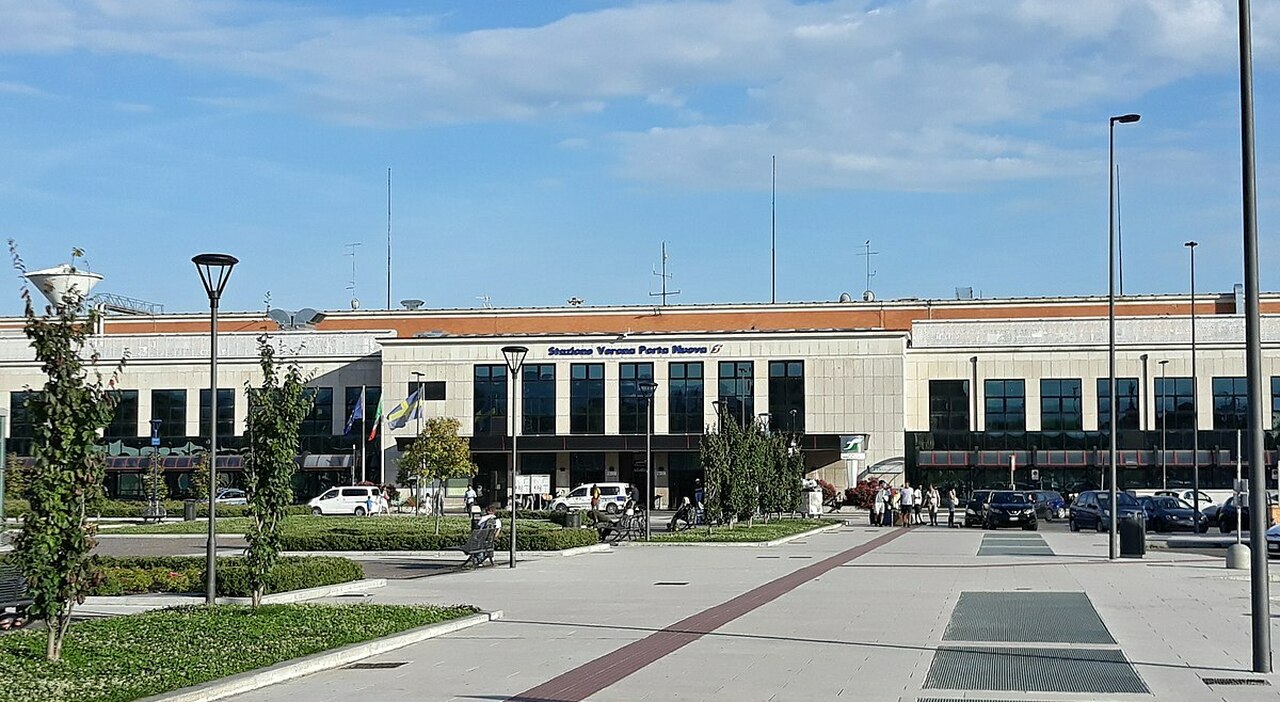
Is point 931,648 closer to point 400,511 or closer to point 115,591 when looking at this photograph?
point 115,591

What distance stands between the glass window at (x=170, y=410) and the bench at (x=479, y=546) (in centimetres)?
5817

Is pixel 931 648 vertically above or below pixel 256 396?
below

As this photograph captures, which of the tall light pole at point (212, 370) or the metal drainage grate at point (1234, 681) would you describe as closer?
the metal drainage grate at point (1234, 681)

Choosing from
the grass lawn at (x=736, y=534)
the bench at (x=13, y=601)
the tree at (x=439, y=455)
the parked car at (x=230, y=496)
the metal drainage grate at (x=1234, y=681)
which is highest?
the tree at (x=439, y=455)

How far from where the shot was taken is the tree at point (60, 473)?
12523mm

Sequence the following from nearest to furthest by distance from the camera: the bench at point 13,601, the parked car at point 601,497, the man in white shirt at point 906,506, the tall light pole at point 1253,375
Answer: the tall light pole at point 1253,375
the bench at point 13,601
the man in white shirt at point 906,506
the parked car at point 601,497

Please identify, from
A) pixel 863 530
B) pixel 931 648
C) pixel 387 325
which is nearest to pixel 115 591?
pixel 931 648

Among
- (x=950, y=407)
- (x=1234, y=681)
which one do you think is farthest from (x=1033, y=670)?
(x=950, y=407)

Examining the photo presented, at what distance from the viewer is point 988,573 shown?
28234mm

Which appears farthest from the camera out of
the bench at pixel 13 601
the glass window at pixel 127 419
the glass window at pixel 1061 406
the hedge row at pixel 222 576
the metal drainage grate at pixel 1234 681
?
the glass window at pixel 127 419

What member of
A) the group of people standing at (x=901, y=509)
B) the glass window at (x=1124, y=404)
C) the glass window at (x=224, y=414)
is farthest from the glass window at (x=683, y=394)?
the glass window at (x=224, y=414)

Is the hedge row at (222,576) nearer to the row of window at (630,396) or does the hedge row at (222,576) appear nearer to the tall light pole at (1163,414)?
the row of window at (630,396)

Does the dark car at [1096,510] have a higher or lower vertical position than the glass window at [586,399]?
lower

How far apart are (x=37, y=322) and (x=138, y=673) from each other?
3.28 m
